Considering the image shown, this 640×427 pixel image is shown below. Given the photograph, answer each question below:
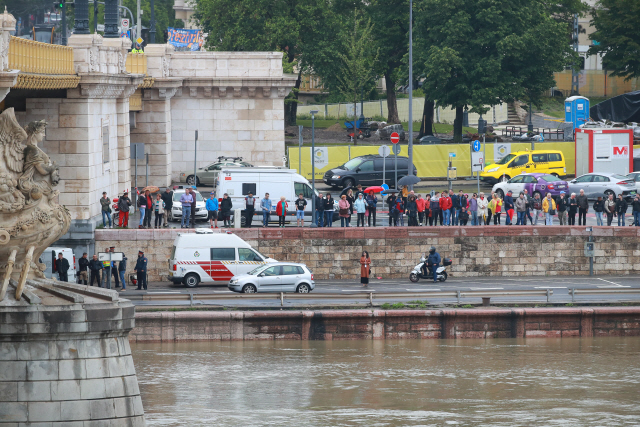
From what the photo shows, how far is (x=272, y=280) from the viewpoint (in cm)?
3112

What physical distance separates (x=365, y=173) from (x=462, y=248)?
36.6 feet

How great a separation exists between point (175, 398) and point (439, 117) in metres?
54.8

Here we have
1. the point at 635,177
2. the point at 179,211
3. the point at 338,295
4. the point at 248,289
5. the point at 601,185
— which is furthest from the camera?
the point at 635,177

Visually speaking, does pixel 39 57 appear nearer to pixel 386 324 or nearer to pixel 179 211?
pixel 179 211

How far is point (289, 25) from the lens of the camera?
63719mm

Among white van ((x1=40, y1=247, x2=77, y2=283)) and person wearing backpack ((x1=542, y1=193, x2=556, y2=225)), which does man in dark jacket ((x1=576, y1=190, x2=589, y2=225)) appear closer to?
person wearing backpack ((x1=542, y1=193, x2=556, y2=225))

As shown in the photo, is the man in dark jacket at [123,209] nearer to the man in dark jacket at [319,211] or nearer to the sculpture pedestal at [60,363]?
the man in dark jacket at [319,211]

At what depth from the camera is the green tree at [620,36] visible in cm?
6912

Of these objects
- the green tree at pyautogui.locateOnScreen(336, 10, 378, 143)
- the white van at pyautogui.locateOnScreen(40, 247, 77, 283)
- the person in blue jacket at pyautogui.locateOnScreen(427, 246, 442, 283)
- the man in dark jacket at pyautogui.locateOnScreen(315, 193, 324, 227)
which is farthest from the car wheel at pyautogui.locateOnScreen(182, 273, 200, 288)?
the green tree at pyautogui.locateOnScreen(336, 10, 378, 143)

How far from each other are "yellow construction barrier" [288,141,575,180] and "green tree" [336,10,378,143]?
1258 cm

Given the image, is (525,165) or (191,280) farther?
(525,165)

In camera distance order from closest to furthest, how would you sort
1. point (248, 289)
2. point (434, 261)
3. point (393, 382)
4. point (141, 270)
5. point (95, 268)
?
1. point (393, 382)
2. point (248, 289)
3. point (95, 268)
4. point (141, 270)
5. point (434, 261)

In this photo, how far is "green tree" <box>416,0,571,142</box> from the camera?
57.2 meters

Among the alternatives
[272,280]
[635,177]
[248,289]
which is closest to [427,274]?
[272,280]
